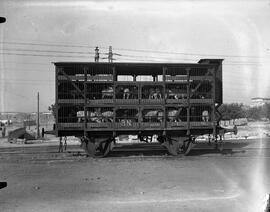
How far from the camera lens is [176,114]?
570 inches

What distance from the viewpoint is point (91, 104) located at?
13945 mm

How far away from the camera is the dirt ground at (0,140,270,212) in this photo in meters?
6.70

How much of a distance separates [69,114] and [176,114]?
16.5 ft

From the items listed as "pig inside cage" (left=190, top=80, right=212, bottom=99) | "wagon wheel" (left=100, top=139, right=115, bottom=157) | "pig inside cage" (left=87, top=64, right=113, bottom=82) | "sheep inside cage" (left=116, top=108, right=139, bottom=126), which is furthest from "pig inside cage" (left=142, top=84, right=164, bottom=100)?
"wagon wheel" (left=100, top=139, right=115, bottom=157)

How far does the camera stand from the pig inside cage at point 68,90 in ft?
45.9

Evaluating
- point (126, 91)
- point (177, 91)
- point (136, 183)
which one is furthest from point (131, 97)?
point (136, 183)

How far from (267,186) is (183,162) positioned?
493 cm

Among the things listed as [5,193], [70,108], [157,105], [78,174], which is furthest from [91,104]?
[5,193]

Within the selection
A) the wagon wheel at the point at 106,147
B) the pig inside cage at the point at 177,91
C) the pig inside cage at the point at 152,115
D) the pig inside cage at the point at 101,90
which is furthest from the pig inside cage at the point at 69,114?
the pig inside cage at the point at 177,91

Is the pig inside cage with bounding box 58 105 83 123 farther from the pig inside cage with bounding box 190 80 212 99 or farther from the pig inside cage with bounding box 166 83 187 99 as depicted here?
the pig inside cage with bounding box 190 80 212 99

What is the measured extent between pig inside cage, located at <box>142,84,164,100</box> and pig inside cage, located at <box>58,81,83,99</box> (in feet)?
9.84

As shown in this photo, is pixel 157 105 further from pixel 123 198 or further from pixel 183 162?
pixel 123 198

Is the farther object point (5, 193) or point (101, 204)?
point (5, 193)

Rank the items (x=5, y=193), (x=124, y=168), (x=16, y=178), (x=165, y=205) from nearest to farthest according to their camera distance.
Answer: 1. (x=165, y=205)
2. (x=5, y=193)
3. (x=16, y=178)
4. (x=124, y=168)
